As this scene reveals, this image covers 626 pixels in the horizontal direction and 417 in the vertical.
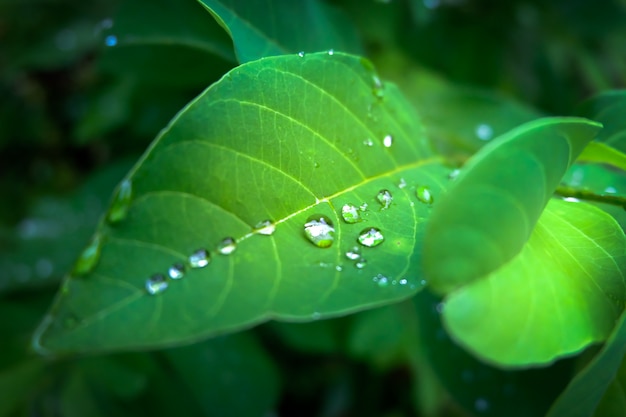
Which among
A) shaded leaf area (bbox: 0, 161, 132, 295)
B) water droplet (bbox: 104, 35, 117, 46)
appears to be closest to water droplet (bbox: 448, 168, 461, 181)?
water droplet (bbox: 104, 35, 117, 46)

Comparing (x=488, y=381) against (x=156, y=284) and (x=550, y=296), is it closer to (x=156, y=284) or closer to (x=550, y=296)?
(x=550, y=296)

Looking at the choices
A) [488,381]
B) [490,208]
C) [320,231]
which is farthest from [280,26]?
[488,381]

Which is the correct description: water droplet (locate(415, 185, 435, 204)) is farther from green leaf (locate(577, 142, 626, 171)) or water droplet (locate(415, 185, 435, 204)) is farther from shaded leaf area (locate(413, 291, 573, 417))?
shaded leaf area (locate(413, 291, 573, 417))

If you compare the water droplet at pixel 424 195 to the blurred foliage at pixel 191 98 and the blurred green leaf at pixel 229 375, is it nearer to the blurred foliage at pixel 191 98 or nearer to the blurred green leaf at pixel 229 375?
the blurred foliage at pixel 191 98

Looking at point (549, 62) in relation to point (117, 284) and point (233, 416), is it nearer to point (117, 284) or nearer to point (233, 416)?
point (233, 416)

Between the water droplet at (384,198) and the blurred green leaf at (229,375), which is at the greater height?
the water droplet at (384,198)

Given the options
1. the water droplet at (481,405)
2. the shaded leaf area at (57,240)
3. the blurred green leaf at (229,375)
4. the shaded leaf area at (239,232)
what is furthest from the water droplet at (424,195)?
the shaded leaf area at (57,240)
